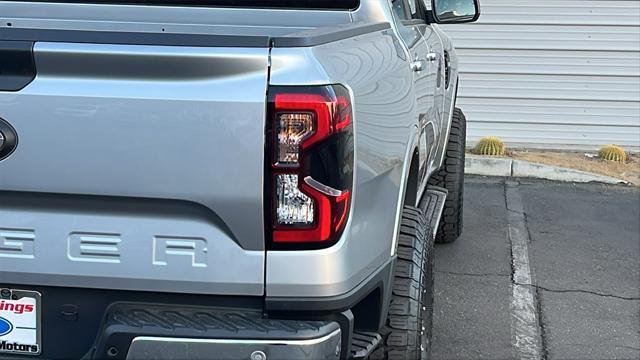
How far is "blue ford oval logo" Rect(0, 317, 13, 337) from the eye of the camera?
2.31 meters

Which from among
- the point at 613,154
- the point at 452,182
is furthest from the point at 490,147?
the point at 452,182

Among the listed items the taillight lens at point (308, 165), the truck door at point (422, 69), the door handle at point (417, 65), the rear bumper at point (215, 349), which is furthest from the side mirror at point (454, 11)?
the rear bumper at point (215, 349)

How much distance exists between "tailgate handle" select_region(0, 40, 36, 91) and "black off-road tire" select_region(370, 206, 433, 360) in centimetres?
142

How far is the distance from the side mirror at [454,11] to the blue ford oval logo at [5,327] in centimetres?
288

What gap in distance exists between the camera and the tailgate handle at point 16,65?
2137 mm

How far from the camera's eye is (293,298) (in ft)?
7.27

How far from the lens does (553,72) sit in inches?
353

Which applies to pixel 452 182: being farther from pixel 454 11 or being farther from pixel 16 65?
pixel 16 65

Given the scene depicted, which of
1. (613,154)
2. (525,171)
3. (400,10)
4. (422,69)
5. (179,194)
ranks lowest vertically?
(525,171)

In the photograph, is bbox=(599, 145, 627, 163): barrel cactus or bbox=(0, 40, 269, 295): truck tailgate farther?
bbox=(599, 145, 627, 163): barrel cactus

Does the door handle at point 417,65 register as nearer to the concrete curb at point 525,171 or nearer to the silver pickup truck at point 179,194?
the silver pickup truck at point 179,194

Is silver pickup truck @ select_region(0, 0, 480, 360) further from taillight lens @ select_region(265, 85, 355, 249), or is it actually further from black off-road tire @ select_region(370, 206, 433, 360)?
black off-road tire @ select_region(370, 206, 433, 360)

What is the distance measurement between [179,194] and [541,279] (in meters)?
3.55

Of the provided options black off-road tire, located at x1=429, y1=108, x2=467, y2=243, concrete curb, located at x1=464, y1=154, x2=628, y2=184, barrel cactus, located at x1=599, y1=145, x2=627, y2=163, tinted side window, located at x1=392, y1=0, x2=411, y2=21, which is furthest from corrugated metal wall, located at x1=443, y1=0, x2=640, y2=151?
tinted side window, located at x1=392, y1=0, x2=411, y2=21
